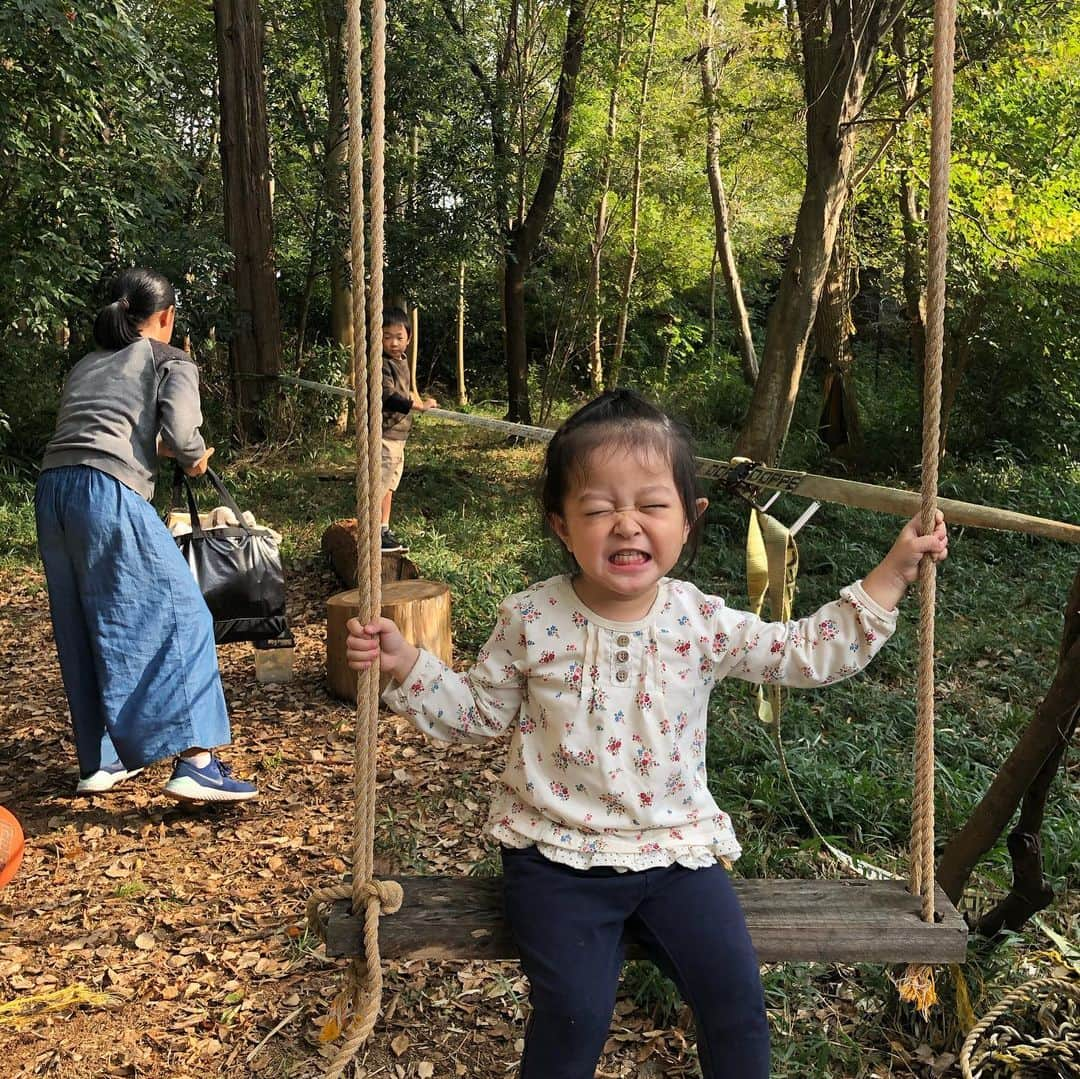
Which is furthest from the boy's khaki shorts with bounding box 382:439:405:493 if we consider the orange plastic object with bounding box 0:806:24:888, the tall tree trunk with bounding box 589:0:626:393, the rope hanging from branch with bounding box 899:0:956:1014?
the tall tree trunk with bounding box 589:0:626:393

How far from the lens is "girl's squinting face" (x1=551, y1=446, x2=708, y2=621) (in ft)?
5.65

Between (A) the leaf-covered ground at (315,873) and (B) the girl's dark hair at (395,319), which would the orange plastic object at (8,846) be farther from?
(B) the girl's dark hair at (395,319)

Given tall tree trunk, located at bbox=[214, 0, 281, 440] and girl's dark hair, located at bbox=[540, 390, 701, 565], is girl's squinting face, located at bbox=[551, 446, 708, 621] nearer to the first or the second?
girl's dark hair, located at bbox=[540, 390, 701, 565]

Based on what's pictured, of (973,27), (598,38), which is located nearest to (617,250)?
(598,38)

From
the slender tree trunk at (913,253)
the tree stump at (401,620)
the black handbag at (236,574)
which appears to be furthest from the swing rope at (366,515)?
the slender tree trunk at (913,253)

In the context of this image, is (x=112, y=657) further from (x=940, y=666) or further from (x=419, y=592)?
(x=940, y=666)

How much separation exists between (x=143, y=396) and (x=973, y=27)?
5.73 meters

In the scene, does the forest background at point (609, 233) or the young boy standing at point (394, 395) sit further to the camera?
the young boy standing at point (394, 395)

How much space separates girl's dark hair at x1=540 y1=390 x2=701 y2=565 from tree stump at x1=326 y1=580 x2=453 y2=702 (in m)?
2.56

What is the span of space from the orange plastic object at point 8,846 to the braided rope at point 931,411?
1.73 meters

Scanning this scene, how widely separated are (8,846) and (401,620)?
2.44 metres

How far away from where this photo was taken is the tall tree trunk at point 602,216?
10.2 metres

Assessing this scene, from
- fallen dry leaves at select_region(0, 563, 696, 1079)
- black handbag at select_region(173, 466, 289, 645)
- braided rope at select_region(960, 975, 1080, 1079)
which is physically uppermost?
black handbag at select_region(173, 466, 289, 645)

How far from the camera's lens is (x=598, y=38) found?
1004cm
